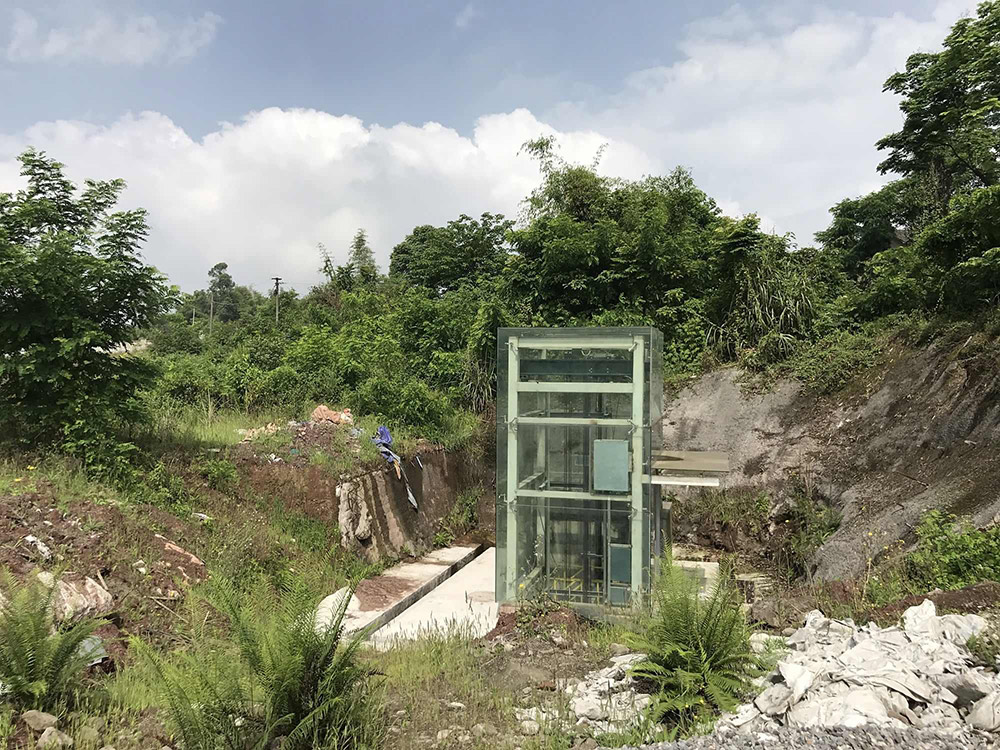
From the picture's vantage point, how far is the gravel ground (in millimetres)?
3111

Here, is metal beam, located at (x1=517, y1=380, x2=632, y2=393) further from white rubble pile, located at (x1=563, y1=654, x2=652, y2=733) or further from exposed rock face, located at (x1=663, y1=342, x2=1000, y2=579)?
exposed rock face, located at (x1=663, y1=342, x2=1000, y2=579)

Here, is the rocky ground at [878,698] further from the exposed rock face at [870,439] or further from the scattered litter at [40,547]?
the scattered litter at [40,547]

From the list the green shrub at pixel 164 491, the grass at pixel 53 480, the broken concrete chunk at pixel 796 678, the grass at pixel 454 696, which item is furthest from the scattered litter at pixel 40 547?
the broken concrete chunk at pixel 796 678

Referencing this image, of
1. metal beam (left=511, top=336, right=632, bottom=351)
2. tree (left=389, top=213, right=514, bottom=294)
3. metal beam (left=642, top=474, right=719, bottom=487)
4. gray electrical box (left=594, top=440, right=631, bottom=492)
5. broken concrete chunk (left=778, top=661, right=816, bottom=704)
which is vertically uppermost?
tree (left=389, top=213, right=514, bottom=294)

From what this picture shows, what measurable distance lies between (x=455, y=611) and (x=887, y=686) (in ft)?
19.2

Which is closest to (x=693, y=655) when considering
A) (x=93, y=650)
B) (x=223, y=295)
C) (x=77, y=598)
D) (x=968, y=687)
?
(x=968, y=687)

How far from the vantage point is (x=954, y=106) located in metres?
14.1

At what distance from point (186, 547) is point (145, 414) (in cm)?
201

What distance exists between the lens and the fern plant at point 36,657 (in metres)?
3.99

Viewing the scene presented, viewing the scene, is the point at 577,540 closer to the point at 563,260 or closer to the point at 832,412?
the point at 832,412

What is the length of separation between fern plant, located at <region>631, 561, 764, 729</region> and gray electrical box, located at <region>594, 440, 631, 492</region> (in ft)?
8.91

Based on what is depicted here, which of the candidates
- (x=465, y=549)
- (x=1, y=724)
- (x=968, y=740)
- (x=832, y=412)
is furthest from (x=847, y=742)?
(x=832, y=412)

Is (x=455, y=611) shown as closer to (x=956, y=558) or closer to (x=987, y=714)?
(x=956, y=558)

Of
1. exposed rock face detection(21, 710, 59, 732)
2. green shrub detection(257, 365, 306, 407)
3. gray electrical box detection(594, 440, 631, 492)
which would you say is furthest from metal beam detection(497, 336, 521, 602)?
Answer: green shrub detection(257, 365, 306, 407)
